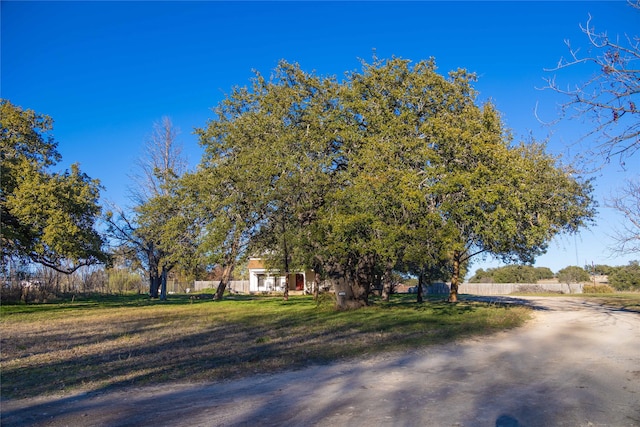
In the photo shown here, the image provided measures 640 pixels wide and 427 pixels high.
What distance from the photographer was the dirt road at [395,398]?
18.8 feet

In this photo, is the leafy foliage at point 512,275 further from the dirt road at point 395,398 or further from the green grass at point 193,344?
the dirt road at point 395,398

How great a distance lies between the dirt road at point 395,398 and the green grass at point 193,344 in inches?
36.7

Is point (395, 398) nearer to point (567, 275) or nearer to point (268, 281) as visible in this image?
point (268, 281)

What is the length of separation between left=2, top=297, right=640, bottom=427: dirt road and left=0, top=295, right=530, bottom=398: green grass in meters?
0.93

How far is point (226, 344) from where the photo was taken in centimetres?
1240

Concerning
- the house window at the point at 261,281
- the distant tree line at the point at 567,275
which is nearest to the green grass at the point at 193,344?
the house window at the point at 261,281

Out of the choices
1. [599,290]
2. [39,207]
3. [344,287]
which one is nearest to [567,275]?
[599,290]

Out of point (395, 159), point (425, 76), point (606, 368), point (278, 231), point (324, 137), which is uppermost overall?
point (425, 76)

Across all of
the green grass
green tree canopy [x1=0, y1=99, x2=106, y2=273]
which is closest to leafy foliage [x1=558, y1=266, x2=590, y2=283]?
the green grass

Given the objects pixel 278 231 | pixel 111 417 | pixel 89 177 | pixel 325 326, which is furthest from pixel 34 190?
pixel 111 417

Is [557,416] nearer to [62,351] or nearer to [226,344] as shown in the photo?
[226,344]

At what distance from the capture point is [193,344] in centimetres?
1248

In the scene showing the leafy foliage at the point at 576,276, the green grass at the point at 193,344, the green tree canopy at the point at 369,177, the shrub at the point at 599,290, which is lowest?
the shrub at the point at 599,290

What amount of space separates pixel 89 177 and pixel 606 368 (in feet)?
96.5
